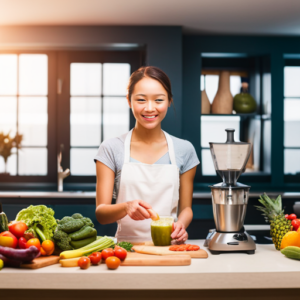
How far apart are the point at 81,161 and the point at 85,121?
40cm

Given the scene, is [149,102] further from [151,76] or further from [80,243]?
[80,243]

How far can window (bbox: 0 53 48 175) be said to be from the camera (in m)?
3.85

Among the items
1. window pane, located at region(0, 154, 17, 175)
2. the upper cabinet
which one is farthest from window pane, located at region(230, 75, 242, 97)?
window pane, located at region(0, 154, 17, 175)

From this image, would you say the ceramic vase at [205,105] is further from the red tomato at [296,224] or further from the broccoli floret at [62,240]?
the broccoli floret at [62,240]

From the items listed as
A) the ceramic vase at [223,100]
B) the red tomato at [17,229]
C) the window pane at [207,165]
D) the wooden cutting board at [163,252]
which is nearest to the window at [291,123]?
the ceramic vase at [223,100]

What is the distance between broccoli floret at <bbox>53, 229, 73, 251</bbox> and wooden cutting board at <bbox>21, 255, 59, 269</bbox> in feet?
0.15

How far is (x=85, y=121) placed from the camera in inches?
152

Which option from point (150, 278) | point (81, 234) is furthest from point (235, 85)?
point (150, 278)

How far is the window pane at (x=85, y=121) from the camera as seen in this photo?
12.7 ft

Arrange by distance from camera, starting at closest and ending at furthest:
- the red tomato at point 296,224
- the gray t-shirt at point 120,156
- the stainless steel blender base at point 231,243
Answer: the stainless steel blender base at point 231,243, the red tomato at point 296,224, the gray t-shirt at point 120,156

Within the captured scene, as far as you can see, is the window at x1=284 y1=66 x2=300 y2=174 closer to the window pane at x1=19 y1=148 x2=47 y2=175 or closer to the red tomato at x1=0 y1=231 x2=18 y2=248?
the window pane at x1=19 y1=148 x2=47 y2=175

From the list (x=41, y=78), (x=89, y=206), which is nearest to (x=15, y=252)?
(x=89, y=206)

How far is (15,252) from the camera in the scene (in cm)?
127

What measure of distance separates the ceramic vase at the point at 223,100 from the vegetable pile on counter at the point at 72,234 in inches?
104
